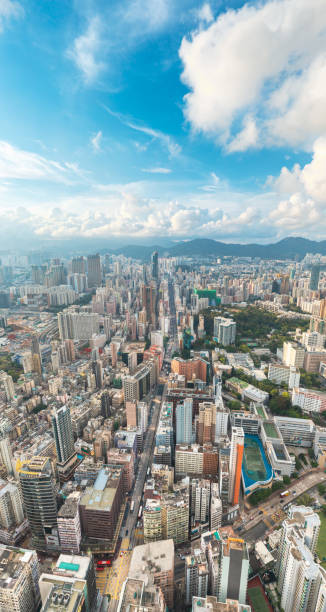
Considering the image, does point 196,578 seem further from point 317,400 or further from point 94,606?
point 317,400

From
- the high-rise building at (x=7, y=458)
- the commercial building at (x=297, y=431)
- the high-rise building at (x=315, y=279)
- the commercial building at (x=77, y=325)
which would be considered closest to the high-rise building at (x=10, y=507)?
the high-rise building at (x=7, y=458)

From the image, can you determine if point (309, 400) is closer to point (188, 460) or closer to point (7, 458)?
point (188, 460)

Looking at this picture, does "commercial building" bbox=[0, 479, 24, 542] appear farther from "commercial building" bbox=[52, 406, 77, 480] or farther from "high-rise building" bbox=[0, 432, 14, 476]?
"commercial building" bbox=[52, 406, 77, 480]

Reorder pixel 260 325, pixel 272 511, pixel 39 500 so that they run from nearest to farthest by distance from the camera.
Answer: pixel 39 500
pixel 272 511
pixel 260 325

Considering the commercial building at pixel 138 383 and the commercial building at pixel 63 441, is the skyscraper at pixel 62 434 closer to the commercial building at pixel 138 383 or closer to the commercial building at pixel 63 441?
the commercial building at pixel 63 441

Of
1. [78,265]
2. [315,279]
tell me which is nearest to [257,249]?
[315,279]
